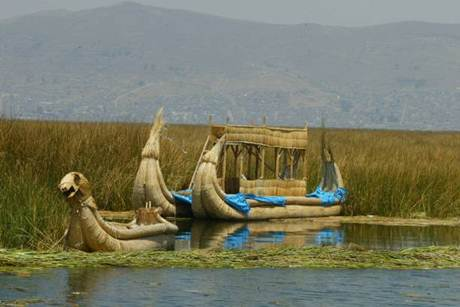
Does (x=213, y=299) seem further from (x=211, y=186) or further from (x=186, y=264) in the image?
(x=211, y=186)

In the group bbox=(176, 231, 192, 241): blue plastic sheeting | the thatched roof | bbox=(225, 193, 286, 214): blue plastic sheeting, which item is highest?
the thatched roof

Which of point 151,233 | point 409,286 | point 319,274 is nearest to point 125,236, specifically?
point 151,233

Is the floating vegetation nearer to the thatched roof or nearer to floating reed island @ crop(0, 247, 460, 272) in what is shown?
floating reed island @ crop(0, 247, 460, 272)

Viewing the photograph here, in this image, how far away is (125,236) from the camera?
19.8 metres

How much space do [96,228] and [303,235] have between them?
8.03m

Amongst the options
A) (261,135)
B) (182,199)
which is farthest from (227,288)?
(261,135)

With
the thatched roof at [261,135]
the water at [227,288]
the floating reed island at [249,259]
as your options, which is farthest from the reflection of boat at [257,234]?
the water at [227,288]

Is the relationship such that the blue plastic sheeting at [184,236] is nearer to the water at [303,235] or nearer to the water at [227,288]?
the water at [303,235]

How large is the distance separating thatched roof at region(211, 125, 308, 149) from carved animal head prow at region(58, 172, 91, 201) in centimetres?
1253

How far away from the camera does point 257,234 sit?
26250 millimetres

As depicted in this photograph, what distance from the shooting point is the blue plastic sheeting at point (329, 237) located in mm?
24406

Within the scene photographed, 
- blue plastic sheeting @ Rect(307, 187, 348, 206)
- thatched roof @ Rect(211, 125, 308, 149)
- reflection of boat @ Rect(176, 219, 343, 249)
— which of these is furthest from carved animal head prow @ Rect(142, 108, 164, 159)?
blue plastic sheeting @ Rect(307, 187, 348, 206)

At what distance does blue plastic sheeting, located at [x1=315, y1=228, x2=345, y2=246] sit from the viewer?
961 inches

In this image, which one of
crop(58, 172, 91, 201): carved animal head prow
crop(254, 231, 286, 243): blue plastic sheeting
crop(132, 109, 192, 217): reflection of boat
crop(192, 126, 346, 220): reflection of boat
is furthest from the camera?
crop(192, 126, 346, 220): reflection of boat
